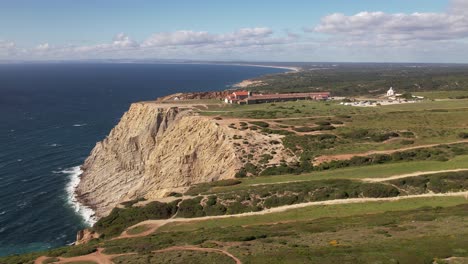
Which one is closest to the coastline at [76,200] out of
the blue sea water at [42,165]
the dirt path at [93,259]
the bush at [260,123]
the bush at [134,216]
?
the blue sea water at [42,165]

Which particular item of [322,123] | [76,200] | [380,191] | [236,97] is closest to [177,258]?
[380,191]

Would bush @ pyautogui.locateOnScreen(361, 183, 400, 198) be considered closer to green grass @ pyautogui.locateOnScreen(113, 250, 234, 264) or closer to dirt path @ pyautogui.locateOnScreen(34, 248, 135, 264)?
green grass @ pyautogui.locateOnScreen(113, 250, 234, 264)

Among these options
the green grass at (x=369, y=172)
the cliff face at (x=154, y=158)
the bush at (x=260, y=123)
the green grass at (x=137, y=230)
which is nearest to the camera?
the green grass at (x=137, y=230)

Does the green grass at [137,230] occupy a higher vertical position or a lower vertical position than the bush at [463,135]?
lower

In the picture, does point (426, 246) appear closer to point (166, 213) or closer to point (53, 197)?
point (166, 213)

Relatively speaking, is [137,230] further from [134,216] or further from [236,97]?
[236,97]

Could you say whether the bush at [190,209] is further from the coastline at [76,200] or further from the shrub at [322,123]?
the shrub at [322,123]

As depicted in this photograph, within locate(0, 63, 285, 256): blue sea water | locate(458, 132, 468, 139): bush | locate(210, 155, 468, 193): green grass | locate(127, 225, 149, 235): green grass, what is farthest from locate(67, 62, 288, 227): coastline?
locate(458, 132, 468, 139): bush
